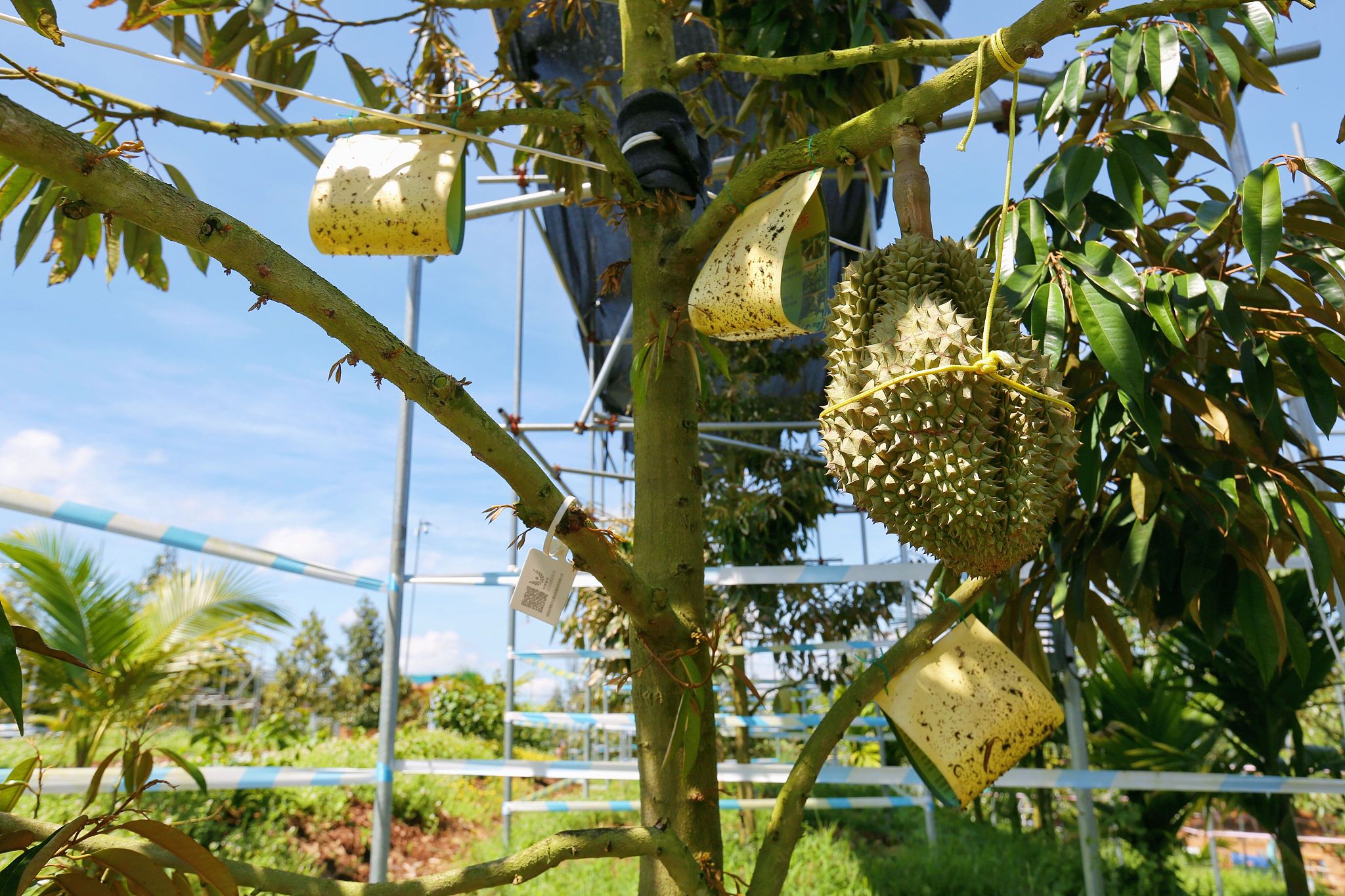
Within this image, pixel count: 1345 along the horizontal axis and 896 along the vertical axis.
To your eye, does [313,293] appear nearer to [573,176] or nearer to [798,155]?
[798,155]

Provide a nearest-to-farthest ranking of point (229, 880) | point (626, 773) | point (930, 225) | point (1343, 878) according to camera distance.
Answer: point (229, 880) → point (930, 225) → point (626, 773) → point (1343, 878)

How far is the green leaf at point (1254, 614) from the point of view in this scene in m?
1.31

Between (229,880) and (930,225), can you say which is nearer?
Result: (229,880)

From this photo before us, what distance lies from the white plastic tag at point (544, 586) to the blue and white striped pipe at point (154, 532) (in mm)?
1386

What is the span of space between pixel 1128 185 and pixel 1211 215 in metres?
0.13

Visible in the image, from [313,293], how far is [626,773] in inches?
93.6

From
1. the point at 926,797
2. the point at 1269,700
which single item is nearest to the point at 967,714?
the point at 1269,700

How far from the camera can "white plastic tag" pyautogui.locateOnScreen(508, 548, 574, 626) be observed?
3.27 ft

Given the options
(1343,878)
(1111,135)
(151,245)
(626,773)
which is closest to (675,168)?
(1111,135)

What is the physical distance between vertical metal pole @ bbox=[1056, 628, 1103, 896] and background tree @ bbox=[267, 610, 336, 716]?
437 inches

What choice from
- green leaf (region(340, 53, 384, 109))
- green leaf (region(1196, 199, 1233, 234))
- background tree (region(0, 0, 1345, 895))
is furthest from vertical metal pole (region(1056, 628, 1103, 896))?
green leaf (region(340, 53, 384, 109))

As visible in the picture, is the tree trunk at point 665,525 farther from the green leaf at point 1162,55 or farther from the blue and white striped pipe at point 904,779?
the blue and white striped pipe at point 904,779

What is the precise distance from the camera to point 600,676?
548 centimetres

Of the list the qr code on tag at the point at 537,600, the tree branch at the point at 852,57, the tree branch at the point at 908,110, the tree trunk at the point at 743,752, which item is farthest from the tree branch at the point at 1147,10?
the tree trunk at the point at 743,752
